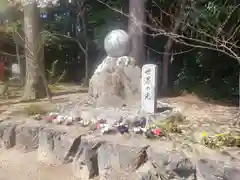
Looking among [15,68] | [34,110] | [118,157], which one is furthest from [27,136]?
[15,68]

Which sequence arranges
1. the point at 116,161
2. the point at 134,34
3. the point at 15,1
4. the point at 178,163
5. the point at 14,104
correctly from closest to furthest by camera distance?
the point at 178,163, the point at 116,161, the point at 14,104, the point at 134,34, the point at 15,1

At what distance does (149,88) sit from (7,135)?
2.68m

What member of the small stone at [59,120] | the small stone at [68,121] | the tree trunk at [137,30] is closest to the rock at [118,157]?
the small stone at [68,121]

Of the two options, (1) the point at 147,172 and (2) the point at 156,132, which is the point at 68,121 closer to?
(2) the point at 156,132

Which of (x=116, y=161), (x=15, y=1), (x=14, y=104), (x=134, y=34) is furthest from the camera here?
(x=15, y=1)

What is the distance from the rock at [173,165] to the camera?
14.2ft

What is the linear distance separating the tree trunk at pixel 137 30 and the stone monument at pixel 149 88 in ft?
10.7

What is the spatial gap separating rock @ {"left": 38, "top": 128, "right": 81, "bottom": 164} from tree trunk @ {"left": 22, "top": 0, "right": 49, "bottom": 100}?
8.04ft

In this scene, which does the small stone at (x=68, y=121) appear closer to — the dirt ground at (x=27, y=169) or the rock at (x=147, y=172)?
the dirt ground at (x=27, y=169)

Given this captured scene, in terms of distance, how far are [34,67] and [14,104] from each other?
1.06 m

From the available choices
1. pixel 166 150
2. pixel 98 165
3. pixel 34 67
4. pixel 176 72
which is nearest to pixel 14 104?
pixel 34 67

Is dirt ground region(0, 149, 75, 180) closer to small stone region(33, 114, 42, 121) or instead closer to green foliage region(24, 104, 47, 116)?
small stone region(33, 114, 42, 121)

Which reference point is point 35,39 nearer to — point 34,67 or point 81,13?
point 34,67

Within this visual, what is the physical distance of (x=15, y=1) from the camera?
32.9 feet
